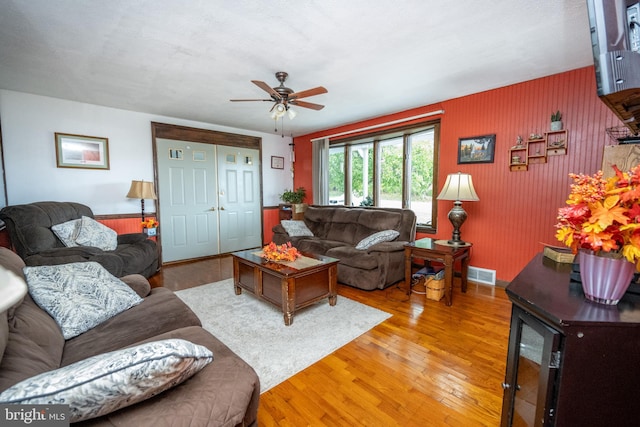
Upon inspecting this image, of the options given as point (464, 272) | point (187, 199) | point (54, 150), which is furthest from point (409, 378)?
point (54, 150)

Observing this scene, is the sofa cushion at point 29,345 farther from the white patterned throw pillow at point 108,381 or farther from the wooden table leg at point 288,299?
the wooden table leg at point 288,299

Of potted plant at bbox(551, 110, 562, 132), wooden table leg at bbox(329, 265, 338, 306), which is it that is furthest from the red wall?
wooden table leg at bbox(329, 265, 338, 306)

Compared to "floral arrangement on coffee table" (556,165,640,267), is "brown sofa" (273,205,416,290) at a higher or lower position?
lower

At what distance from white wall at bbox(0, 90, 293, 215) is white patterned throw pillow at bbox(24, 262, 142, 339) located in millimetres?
2847

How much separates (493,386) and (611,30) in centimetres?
184

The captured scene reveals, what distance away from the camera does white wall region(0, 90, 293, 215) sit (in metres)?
3.39

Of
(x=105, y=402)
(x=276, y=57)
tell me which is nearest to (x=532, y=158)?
(x=276, y=57)

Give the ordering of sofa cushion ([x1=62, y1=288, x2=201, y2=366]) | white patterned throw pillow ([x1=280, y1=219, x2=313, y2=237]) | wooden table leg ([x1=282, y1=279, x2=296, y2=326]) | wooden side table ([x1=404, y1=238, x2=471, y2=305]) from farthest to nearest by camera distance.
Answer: white patterned throw pillow ([x1=280, y1=219, x2=313, y2=237]), wooden side table ([x1=404, y1=238, x2=471, y2=305]), wooden table leg ([x1=282, y1=279, x2=296, y2=326]), sofa cushion ([x1=62, y1=288, x2=201, y2=366])

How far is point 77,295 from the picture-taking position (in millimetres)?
1533

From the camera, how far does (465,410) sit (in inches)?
60.1

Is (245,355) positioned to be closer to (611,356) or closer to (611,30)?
(611,356)

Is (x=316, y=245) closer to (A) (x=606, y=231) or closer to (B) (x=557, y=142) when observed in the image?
(B) (x=557, y=142)

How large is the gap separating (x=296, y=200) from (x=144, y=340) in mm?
4594

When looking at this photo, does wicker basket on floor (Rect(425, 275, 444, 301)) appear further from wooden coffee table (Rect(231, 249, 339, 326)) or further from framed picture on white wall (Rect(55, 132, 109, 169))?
framed picture on white wall (Rect(55, 132, 109, 169))
